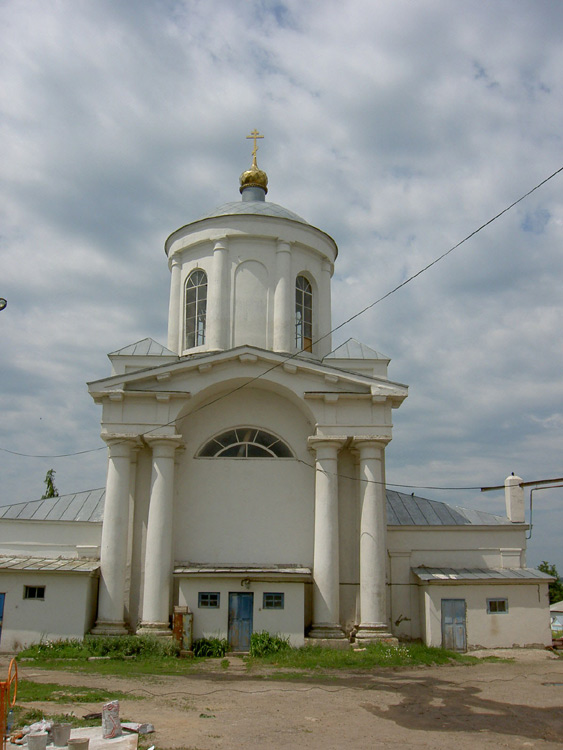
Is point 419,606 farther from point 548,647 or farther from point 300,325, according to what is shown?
point 300,325

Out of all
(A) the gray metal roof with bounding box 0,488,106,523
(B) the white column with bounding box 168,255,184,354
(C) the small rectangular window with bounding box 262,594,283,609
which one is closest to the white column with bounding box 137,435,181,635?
(C) the small rectangular window with bounding box 262,594,283,609

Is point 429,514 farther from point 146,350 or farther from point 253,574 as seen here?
point 146,350

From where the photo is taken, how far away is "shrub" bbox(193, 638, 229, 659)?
1852 centimetres

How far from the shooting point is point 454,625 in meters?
20.2

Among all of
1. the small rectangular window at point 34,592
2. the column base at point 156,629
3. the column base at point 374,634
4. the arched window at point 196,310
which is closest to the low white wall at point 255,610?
the column base at point 156,629

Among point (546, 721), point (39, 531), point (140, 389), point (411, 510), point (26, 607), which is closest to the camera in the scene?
point (546, 721)

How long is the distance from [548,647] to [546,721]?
10.0m

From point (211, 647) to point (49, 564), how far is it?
17.2 feet

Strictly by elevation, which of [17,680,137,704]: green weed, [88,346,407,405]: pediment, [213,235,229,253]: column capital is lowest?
[17,680,137,704]: green weed

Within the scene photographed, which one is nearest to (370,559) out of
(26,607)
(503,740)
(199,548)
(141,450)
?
(199,548)

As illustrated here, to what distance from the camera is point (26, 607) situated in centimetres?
1947

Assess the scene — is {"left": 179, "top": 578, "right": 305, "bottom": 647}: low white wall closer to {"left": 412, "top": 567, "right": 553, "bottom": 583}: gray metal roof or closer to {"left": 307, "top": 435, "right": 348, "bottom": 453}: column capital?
{"left": 307, "top": 435, "right": 348, "bottom": 453}: column capital

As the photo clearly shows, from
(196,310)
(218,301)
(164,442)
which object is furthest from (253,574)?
(196,310)

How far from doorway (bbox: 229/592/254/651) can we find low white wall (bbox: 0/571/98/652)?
12.2 feet
